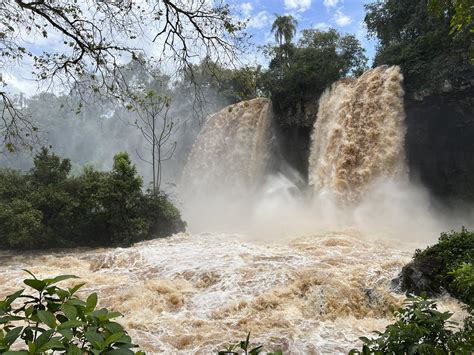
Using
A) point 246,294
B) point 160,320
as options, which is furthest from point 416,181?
point 160,320

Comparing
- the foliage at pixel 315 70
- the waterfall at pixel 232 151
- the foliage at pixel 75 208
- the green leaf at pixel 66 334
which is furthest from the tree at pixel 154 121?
the foliage at pixel 315 70

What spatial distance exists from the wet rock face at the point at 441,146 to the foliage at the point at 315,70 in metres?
4.83

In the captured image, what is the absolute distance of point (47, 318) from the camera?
116 centimetres

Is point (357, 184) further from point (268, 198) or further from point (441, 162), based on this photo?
point (268, 198)

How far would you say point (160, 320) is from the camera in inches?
232

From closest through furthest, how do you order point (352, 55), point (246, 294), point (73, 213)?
point (246, 294) < point (73, 213) < point (352, 55)

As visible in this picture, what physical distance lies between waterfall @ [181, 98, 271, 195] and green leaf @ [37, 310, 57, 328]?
61.8 ft

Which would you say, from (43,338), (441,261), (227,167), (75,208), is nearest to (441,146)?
(441,261)

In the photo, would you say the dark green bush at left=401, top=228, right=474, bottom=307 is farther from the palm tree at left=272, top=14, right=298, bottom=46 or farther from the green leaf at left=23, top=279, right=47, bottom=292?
the palm tree at left=272, top=14, right=298, bottom=46

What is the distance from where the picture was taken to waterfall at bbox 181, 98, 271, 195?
20047 millimetres

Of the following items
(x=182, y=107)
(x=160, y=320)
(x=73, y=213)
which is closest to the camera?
(x=160, y=320)

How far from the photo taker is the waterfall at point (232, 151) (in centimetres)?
2005

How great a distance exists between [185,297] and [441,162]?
12382 millimetres

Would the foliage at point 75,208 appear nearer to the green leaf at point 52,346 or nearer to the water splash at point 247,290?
the water splash at point 247,290
